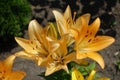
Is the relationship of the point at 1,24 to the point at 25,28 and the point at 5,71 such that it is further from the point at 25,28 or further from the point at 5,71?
the point at 5,71

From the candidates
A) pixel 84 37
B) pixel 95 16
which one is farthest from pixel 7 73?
pixel 95 16

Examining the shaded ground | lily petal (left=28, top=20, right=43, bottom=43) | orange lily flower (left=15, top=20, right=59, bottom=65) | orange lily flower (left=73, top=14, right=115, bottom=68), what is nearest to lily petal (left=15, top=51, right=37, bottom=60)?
orange lily flower (left=15, top=20, right=59, bottom=65)

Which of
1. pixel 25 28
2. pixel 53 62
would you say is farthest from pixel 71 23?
pixel 25 28

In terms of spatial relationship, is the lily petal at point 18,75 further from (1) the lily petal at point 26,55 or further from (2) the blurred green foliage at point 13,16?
(2) the blurred green foliage at point 13,16

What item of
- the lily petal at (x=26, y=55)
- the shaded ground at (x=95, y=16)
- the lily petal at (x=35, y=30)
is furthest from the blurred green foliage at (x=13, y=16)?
the lily petal at (x=26, y=55)

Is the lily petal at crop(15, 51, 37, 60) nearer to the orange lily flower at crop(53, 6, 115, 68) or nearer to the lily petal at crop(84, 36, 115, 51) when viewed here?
the orange lily flower at crop(53, 6, 115, 68)

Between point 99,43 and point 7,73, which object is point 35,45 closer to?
point 7,73
